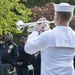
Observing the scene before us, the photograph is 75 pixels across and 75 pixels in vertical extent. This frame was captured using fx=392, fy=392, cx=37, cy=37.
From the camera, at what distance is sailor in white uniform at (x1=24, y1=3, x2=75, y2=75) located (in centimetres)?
439

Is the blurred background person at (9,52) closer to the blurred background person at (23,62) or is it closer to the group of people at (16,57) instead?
the group of people at (16,57)

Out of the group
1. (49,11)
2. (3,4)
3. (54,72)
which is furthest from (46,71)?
(49,11)

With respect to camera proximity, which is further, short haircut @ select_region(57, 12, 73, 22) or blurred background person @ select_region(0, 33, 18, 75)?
blurred background person @ select_region(0, 33, 18, 75)

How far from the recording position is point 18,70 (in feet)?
42.0

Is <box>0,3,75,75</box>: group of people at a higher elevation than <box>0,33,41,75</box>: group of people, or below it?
higher

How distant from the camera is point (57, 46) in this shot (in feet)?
14.5

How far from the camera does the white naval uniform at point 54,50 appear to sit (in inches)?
173

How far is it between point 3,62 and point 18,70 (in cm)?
57

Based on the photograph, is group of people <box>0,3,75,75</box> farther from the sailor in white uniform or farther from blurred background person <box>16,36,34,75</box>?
blurred background person <box>16,36,34,75</box>

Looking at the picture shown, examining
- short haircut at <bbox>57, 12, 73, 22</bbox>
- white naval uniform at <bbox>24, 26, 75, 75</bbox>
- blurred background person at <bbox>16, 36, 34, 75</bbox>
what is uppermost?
short haircut at <bbox>57, 12, 73, 22</bbox>

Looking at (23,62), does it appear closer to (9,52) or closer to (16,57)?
(16,57)

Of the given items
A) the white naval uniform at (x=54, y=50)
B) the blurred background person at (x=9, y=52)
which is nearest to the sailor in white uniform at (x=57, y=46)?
the white naval uniform at (x=54, y=50)

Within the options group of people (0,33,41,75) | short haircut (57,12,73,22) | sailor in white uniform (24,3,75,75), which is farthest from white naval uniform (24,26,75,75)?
group of people (0,33,41,75)

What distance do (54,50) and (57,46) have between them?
57 mm
